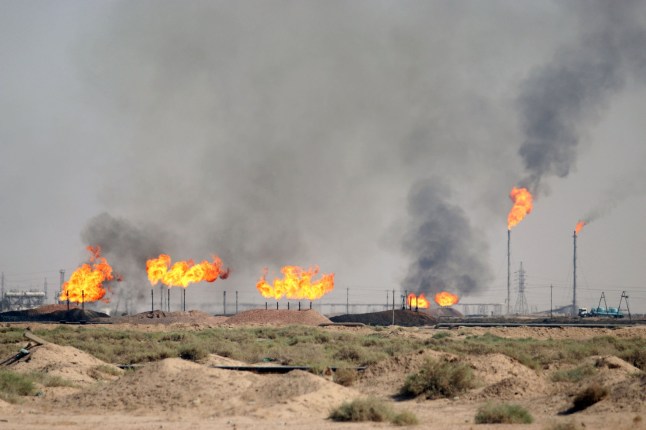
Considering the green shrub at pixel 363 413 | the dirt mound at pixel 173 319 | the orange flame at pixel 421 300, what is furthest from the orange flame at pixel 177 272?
the green shrub at pixel 363 413

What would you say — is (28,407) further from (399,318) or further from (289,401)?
(399,318)

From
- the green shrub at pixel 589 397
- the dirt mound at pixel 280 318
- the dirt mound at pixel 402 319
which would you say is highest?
the green shrub at pixel 589 397

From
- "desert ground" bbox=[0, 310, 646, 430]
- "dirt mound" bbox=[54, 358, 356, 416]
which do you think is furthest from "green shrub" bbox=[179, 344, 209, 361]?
"dirt mound" bbox=[54, 358, 356, 416]

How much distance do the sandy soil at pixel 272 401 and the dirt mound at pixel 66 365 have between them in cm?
118

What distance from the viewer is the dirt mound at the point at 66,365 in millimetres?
35594

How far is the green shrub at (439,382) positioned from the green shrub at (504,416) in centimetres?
602

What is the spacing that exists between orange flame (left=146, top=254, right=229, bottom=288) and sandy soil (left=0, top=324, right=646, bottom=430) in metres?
79.0

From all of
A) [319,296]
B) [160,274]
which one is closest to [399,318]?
[319,296]

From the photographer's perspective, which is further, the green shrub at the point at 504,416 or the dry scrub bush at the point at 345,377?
the dry scrub bush at the point at 345,377

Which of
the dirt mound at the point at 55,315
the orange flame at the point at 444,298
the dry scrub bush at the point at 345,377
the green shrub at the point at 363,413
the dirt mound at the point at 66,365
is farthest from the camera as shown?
the orange flame at the point at 444,298

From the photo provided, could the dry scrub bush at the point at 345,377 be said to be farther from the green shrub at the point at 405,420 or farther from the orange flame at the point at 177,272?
the orange flame at the point at 177,272

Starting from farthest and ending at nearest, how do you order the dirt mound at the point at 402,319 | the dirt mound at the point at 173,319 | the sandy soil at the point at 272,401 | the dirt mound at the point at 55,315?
the dirt mound at the point at 402,319, the dirt mound at the point at 55,315, the dirt mound at the point at 173,319, the sandy soil at the point at 272,401

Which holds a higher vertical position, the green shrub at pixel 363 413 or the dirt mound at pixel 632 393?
the dirt mound at pixel 632 393

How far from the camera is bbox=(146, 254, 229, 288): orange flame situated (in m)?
113
